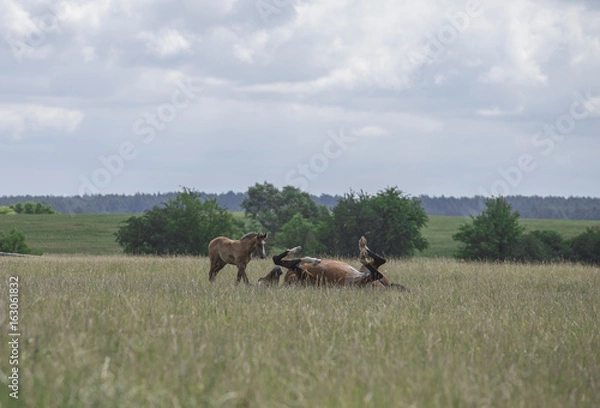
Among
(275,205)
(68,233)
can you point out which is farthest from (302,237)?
(68,233)

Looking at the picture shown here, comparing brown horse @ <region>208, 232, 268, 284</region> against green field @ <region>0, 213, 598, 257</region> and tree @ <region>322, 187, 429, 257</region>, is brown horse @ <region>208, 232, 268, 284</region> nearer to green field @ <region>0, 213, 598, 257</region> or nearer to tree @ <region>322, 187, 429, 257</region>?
tree @ <region>322, 187, 429, 257</region>

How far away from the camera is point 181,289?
12.2 m

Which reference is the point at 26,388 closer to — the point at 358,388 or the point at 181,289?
the point at 358,388

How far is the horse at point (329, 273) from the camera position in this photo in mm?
12891

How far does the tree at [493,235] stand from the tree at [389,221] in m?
2.43

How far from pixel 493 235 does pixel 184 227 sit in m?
15.8

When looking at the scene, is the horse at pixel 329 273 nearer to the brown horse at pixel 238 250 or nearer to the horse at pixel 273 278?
the horse at pixel 273 278

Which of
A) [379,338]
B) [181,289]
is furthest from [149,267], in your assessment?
[379,338]

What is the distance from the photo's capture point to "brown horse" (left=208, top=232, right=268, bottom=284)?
13.3 meters

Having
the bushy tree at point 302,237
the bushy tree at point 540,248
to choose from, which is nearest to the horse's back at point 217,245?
the bushy tree at point 540,248

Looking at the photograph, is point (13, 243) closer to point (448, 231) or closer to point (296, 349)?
point (296, 349)

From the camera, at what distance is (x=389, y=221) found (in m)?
38.7

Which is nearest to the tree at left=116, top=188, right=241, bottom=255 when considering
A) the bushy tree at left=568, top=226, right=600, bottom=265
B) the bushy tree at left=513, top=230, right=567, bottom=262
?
the bushy tree at left=513, top=230, right=567, bottom=262

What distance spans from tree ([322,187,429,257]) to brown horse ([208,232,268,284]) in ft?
79.4
